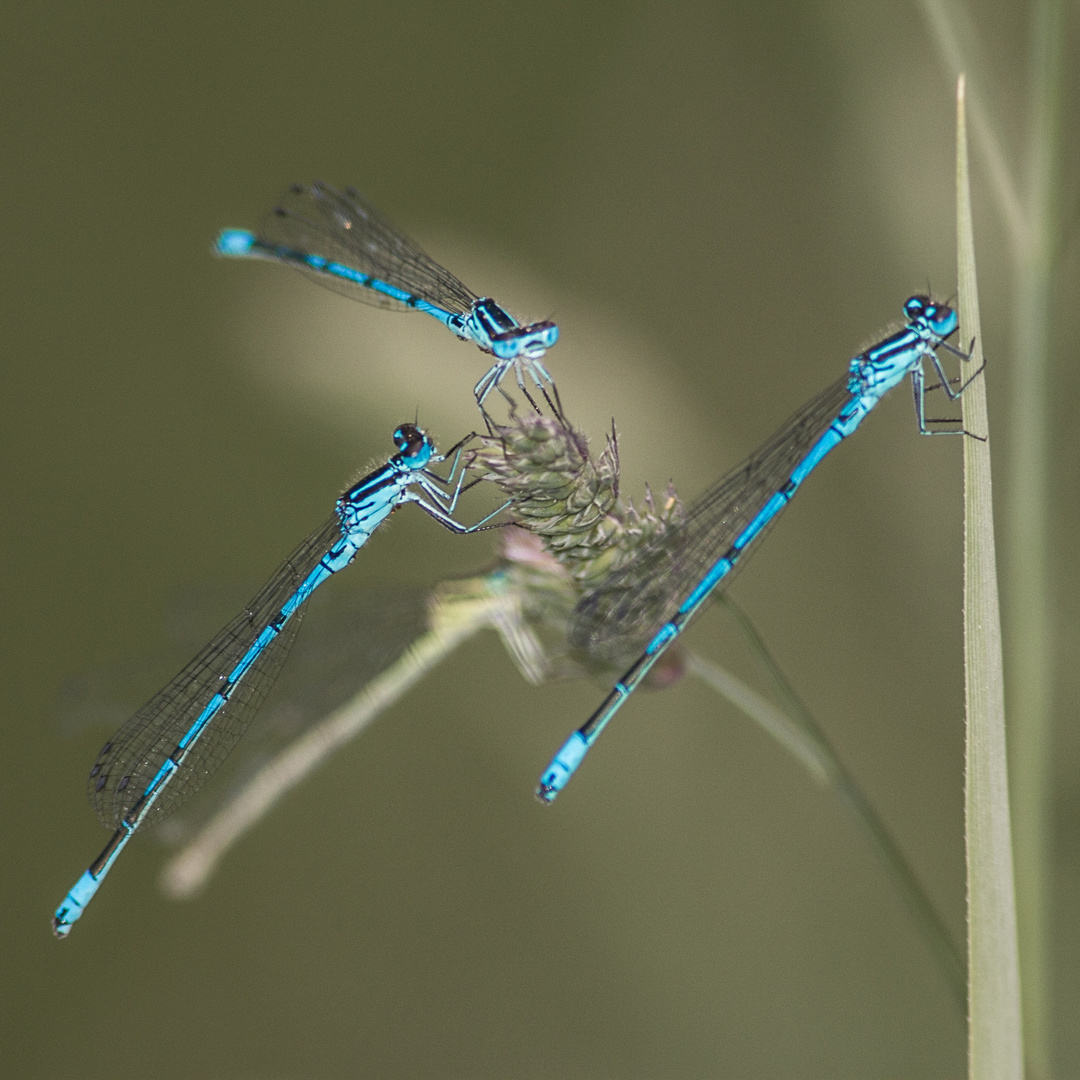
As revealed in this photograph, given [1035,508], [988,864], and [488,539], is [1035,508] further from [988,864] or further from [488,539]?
[488,539]

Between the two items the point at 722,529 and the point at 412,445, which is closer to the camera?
the point at 722,529

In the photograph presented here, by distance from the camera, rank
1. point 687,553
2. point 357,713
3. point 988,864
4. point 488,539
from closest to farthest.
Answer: point 988,864 → point 687,553 → point 357,713 → point 488,539

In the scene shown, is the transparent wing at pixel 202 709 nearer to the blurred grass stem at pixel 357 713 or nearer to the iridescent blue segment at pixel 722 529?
the blurred grass stem at pixel 357 713

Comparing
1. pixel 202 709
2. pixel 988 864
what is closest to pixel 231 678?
pixel 202 709

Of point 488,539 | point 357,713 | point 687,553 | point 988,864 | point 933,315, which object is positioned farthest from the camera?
point 488,539

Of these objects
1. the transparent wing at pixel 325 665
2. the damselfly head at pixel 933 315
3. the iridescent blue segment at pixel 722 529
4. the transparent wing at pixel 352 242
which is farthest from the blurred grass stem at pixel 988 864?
the transparent wing at pixel 352 242

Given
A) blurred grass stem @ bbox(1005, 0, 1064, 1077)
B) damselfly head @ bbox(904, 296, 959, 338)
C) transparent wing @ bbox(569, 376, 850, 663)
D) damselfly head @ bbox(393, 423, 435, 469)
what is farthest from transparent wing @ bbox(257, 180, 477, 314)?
blurred grass stem @ bbox(1005, 0, 1064, 1077)

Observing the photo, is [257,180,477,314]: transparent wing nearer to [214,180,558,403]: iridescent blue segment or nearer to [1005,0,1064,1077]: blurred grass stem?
[214,180,558,403]: iridescent blue segment
